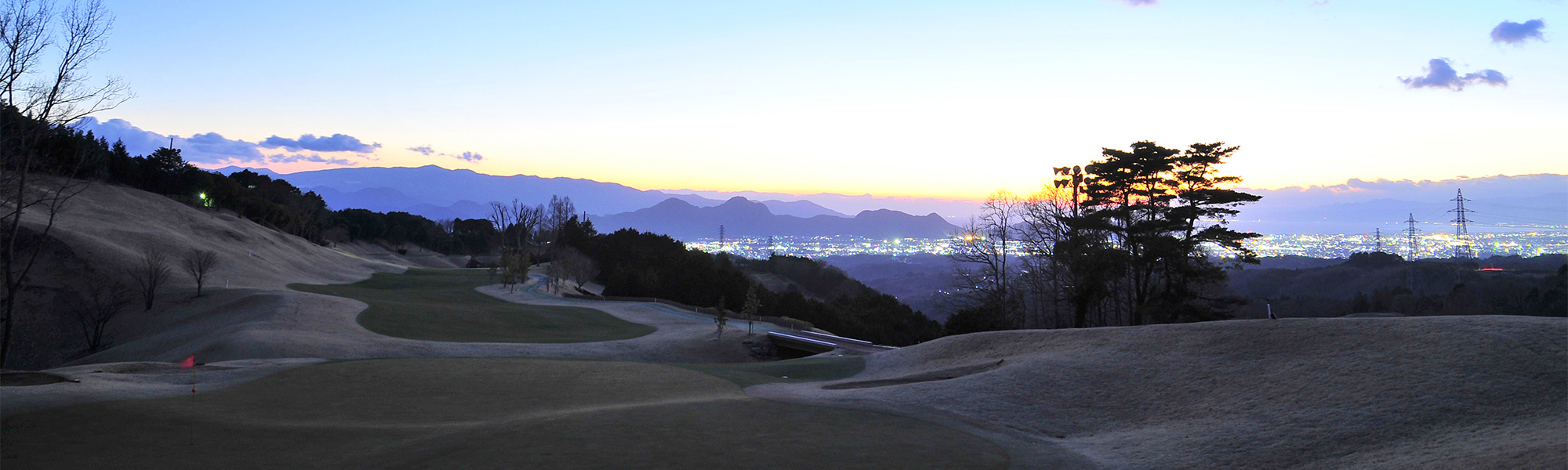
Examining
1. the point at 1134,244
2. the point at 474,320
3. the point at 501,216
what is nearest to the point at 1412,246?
the point at 1134,244

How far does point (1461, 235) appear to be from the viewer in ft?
164

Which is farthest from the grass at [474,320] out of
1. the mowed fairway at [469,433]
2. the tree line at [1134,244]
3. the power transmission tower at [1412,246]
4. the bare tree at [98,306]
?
the power transmission tower at [1412,246]

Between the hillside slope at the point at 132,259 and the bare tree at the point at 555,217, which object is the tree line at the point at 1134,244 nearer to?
the hillside slope at the point at 132,259

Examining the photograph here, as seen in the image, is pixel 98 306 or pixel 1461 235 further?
pixel 1461 235

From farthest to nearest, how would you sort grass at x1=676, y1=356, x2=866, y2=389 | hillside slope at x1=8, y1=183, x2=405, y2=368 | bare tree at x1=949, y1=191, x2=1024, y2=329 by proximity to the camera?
1. bare tree at x1=949, y1=191, x2=1024, y2=329
2. hillside slope at x1=8, y1=183, x2=405, y2=368
3. grass at x1=676, y1=356, x2=866, y2=389

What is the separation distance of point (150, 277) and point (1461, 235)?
80401 mm

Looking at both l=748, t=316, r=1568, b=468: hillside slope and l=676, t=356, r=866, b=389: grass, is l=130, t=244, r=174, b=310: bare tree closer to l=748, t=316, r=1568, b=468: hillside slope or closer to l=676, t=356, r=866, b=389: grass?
l=676, t=356, r=866, b=389: grass

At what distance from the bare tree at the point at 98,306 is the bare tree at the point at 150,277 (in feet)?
1.83

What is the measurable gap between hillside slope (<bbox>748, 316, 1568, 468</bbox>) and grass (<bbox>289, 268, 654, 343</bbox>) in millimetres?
16605

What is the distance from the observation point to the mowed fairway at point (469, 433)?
8.27 meters

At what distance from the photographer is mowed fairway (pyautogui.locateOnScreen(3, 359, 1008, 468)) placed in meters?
8.27

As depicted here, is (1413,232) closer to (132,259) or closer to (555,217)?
(132,259)

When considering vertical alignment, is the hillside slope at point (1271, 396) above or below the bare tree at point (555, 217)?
below


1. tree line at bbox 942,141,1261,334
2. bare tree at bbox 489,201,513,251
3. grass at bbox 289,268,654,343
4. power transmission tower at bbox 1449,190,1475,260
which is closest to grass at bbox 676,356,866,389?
grass at bbox 289,268,654,343
